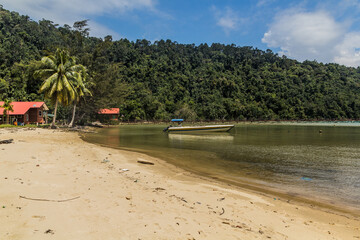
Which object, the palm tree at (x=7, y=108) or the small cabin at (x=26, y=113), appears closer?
the palm tree at (x=7, y=108)

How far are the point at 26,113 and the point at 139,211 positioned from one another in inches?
1658

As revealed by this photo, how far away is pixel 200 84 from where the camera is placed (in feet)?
323

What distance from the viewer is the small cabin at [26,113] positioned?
36062mm

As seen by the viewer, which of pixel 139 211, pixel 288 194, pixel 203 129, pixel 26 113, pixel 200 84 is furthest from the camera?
pixel 200 84

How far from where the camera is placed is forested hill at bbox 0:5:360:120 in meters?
66.2

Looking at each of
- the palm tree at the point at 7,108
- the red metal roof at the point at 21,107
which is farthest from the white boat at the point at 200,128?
the palm tree at the point at 7,108

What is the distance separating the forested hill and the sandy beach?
45135 mm

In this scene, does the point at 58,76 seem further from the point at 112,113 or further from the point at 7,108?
the point at 112,113

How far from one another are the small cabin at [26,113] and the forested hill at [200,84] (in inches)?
572

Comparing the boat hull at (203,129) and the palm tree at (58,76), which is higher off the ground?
the palm tree at (58,76)

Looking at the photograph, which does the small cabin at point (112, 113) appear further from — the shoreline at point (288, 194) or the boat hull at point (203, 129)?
the shoreline at point (288, 194)

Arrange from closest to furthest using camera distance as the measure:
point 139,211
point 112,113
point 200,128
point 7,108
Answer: point 139,211, point 7,108, point 200,128, point 112,113

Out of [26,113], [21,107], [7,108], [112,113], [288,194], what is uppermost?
[21,107]

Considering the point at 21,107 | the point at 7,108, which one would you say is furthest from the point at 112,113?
the point at 7,108
